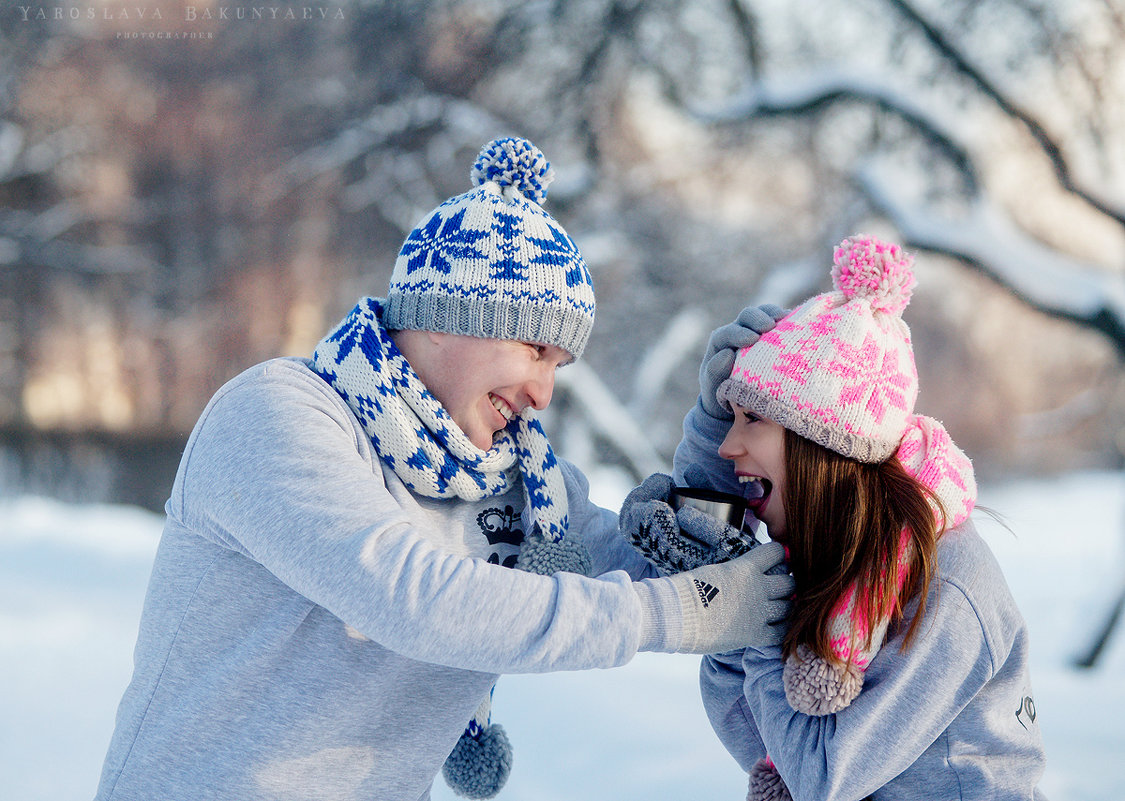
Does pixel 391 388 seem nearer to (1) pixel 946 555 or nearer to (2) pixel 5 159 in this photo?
(1) pixel 946 555

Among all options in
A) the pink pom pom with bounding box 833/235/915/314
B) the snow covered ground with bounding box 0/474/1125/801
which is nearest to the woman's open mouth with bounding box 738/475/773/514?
the pink pom pom with bounding box 833/235/915/314

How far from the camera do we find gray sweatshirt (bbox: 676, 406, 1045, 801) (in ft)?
4.07

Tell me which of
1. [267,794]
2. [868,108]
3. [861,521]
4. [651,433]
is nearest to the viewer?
[267,794]

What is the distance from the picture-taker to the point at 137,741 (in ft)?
4.05

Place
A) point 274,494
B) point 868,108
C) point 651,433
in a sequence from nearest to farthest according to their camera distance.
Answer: point 274,494, point 868,108, point 651,433

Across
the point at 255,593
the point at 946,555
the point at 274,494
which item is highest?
the point at 274,494

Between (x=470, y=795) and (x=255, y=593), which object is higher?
(x=255, y=593)

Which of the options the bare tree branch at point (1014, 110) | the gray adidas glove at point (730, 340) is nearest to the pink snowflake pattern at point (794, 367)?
the gray adidas glove at point (730, 340)

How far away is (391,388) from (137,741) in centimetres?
65

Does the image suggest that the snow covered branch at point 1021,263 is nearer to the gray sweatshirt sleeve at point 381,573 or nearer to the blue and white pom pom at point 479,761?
the blue and white pom pom at point 479,761

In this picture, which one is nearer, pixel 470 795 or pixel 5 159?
pixel 470 795

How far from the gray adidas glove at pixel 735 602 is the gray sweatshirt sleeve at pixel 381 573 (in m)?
0.05

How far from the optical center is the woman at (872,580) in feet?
4.09

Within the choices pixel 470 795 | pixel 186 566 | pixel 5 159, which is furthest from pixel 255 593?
pixel 5 159
